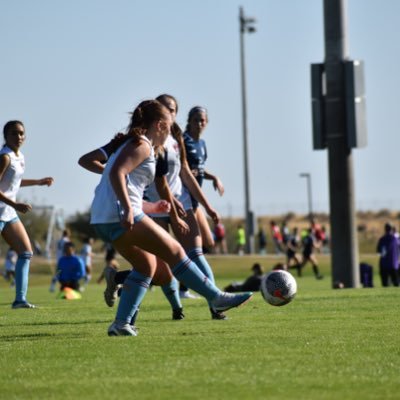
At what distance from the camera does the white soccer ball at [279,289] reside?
34.1 feet

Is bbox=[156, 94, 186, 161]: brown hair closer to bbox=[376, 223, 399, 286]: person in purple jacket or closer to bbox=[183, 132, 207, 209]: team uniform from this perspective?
bbox=[183, 132, 207, 209]: team uniform

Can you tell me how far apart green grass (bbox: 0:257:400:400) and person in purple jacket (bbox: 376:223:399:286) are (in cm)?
1713

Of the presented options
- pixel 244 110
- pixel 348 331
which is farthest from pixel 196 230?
pixel 244 110

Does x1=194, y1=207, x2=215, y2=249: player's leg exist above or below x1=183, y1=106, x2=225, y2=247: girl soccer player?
below

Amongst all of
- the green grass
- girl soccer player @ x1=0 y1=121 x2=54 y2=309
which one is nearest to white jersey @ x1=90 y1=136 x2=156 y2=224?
the green grass

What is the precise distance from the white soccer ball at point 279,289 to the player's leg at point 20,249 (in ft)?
12.5

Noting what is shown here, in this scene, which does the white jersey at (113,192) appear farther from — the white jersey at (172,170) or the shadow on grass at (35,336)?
the white jersey at (172,170)

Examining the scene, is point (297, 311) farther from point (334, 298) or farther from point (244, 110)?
point (244, 110)

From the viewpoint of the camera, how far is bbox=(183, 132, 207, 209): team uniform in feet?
40.3

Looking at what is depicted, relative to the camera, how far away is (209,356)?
25.0 feet

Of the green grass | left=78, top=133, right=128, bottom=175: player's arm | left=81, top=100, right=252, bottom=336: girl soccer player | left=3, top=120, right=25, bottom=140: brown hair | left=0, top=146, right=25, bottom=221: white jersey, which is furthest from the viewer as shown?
left=0, top=146, right=25, bottom=221: white jersey

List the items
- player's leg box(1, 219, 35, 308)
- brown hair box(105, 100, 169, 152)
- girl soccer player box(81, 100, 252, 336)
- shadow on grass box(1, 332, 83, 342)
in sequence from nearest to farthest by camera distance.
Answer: girl soccer player box(81, 100, 252, 336) < brown hair box(105, 100, 169, 152) < shadow on grass box(1, 332, 83, 342) < player's leg box(1, 219, 35, 308)

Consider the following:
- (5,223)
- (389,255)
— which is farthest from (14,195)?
(389,255)

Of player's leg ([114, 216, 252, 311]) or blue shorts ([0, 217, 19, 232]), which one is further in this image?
blue shorts ([0, 217, 19, 232])
